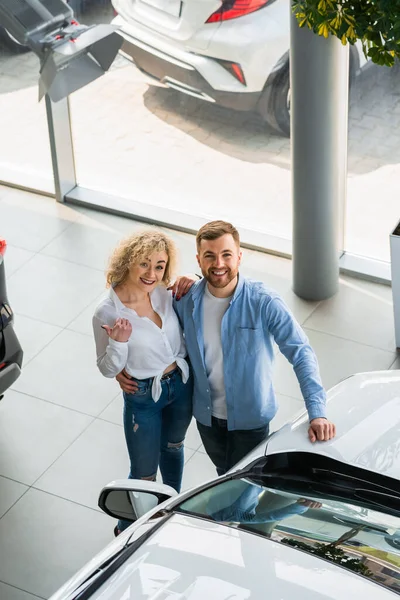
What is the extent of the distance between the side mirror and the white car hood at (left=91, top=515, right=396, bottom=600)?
0.41 metres

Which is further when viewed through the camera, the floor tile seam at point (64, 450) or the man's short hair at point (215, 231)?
the floor tile seam at point (64, 450)

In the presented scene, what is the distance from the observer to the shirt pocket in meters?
3.47

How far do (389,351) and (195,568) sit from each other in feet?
10.3

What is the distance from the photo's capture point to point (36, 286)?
607 cm

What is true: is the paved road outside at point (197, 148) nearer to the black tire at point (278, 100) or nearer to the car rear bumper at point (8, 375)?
the black tire at point (278, 100)

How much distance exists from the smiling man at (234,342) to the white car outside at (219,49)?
246 centimetres

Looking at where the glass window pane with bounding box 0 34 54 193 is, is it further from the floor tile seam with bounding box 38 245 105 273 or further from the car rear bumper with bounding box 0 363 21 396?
the car rear bumper with bounding box 0 363 21 396

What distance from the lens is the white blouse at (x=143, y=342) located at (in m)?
3.59

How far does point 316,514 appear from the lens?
2.79 meters

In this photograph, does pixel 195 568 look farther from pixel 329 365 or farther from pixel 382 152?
pixel 382 152

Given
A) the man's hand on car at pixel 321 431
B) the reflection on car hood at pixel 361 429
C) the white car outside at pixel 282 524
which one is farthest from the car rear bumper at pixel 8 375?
the man's hand on car at pixel 321 431

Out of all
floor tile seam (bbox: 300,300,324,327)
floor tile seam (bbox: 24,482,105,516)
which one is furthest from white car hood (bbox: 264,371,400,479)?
floor tile seam (bbox: 300,300,324,327)

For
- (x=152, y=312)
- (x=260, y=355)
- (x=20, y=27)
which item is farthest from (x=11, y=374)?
(x=20, y=27)

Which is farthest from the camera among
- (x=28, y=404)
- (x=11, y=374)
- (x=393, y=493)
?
(x=28, y=404)
